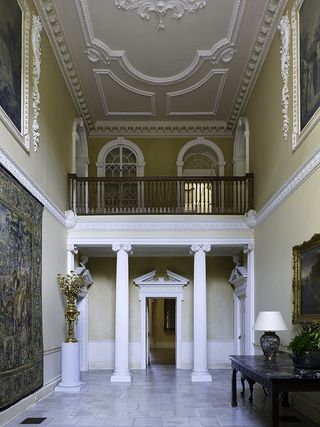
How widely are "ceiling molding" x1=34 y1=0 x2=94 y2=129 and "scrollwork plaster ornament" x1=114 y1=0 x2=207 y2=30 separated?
1.39 metres

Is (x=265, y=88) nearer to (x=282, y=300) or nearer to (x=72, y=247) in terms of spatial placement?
(x=282, y=300)

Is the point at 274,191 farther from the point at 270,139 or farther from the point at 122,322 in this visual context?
the point at 122,322

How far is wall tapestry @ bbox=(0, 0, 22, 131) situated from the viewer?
8570 millimetres

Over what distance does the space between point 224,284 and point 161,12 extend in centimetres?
896

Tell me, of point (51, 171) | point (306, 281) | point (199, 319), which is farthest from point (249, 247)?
point (306, 281)

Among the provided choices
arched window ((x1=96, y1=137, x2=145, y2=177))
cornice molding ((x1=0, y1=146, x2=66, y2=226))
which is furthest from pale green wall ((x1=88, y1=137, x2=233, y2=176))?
cornice molding ((x1=0, y1=146, x2=66, y2=226))

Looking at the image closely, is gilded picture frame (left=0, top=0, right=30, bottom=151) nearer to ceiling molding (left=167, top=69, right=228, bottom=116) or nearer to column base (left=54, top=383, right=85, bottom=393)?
column base (left=54, top=383, right=85, bottom=393)

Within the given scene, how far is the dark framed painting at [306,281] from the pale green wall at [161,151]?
893 cm

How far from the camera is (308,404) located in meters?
8.84

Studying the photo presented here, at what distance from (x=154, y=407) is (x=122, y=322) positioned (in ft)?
14.1

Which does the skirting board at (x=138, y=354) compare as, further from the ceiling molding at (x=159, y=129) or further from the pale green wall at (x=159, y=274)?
the ceiling molding at (x=159, y=129)

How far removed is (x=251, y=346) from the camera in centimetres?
1400

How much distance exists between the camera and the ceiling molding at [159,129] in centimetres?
1773

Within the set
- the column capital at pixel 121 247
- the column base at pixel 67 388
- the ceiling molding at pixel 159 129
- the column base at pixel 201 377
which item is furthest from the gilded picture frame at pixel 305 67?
the ceiling molding at pixel 159 129
